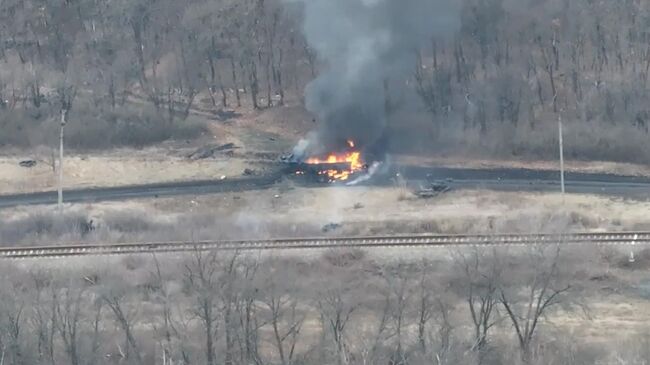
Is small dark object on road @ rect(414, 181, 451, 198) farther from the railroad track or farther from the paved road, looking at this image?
the railroad track

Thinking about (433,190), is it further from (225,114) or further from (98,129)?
(98,129)

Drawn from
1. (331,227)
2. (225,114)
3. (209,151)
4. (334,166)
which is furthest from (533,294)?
(225,114)

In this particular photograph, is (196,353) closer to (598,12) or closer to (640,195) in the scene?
(640,195)

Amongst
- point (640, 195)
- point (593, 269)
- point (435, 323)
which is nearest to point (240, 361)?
point (435, 323)

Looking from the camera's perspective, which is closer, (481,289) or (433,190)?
(481,289)

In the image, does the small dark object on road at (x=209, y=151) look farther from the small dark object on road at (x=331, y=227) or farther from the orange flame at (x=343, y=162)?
the small dark object on road at (x=331, y=227)

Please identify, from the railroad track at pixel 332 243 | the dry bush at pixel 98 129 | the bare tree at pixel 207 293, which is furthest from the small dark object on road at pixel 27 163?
the bare tree at pixel 207 293

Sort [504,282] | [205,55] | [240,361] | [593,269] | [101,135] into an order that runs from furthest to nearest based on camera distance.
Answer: [205,55]
[101,135]
[593,269]
[504,282]
[240,361]
